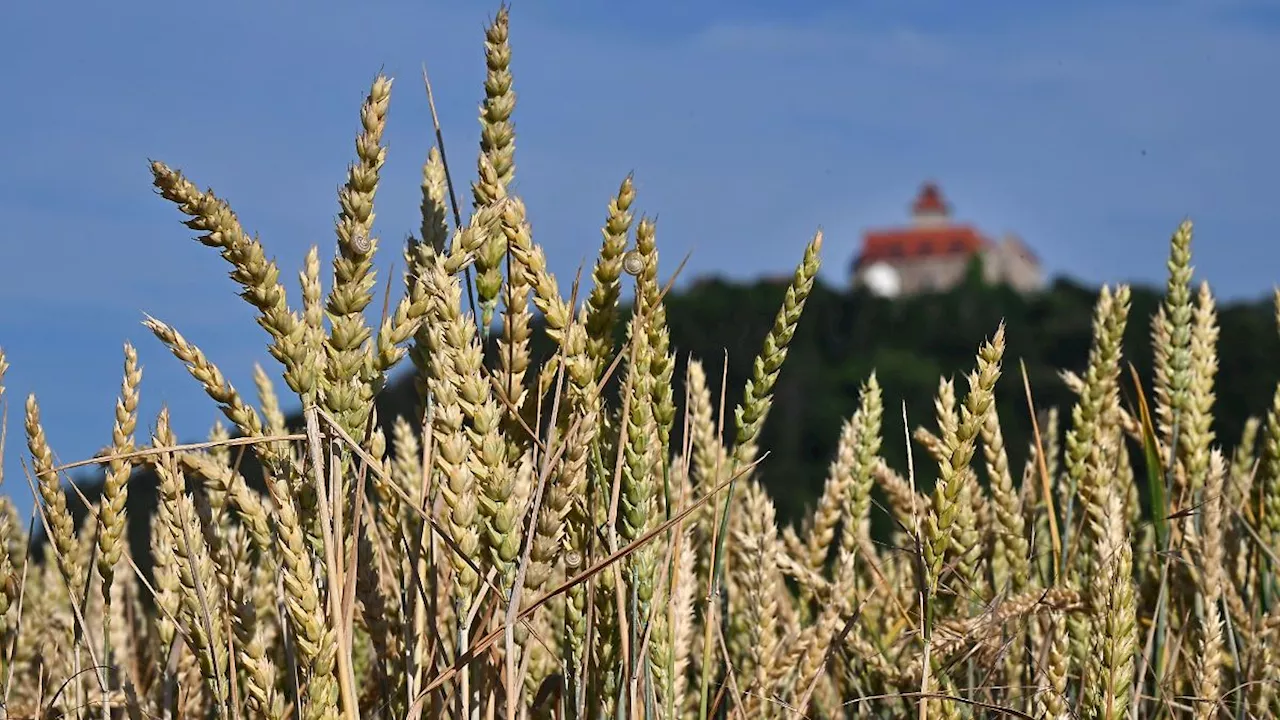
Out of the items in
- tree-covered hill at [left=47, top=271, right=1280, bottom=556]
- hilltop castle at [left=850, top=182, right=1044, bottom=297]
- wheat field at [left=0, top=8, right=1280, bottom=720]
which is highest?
hilltop castle at [left=850, top=182, right=1044, bottom=297]

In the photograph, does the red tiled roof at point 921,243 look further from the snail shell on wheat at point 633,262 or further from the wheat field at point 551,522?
the snail shell on wheat at point 633,262

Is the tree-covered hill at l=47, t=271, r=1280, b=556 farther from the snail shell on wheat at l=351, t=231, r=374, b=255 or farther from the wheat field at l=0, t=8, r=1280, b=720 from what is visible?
the snail shell on wheat at l=351, t=231, r=374, b=255

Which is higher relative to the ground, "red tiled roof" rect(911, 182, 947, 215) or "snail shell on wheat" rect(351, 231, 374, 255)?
"red tiled roof" rect(911, 182, 947, 215)

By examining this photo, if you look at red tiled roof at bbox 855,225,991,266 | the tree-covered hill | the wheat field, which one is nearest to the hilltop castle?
red tiled roof at bbox 855,225,991,266

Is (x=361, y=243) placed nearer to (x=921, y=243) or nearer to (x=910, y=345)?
(x=910, y=345)

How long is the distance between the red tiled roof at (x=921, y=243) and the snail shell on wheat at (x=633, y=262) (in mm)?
80698

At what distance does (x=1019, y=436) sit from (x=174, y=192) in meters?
27.0

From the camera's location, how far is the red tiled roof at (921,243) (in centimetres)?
8069

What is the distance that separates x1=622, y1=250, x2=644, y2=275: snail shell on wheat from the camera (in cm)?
131

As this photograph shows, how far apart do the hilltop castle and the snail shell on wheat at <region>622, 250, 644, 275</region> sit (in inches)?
3004

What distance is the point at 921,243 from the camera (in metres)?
81.3

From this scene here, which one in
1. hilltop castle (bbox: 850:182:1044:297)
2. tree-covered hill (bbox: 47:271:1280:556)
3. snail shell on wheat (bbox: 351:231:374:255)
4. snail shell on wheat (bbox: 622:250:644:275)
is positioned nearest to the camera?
snail shell on wheat (bbox: 351:231:374:255)

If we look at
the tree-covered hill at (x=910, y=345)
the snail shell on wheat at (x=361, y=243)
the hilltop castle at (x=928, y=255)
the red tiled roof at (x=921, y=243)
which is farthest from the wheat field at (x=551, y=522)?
the red tiled roof at (x=921, y=243)

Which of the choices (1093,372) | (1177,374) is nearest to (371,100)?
(1093,372)
